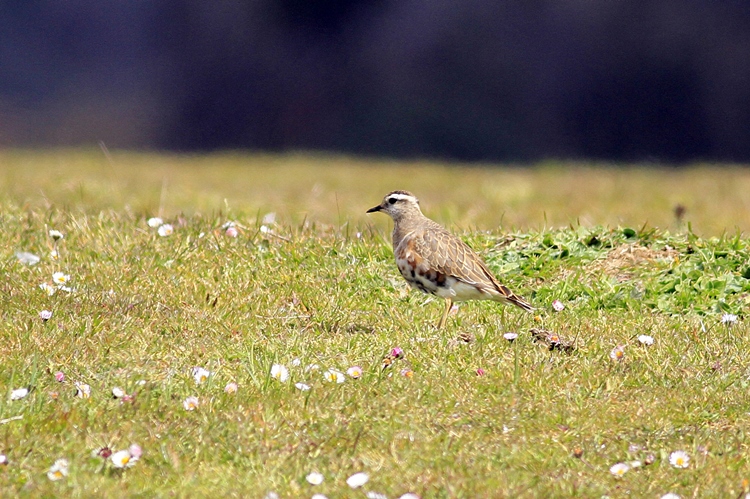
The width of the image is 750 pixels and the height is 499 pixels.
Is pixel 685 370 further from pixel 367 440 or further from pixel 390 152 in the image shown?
pixel 390 152

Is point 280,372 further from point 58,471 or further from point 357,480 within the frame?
point 58,471

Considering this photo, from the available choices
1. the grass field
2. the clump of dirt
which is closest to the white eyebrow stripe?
the grass field

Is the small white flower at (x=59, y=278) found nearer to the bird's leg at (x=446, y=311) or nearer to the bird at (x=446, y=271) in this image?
the bird at (x=446, y=271)

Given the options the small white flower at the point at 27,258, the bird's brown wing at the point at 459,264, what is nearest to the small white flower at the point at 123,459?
the bird's brown wing at the point at 459,264

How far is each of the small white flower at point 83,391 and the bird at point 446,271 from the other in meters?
2.14

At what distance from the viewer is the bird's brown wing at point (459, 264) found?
6.55m

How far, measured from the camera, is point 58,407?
516 centimetres

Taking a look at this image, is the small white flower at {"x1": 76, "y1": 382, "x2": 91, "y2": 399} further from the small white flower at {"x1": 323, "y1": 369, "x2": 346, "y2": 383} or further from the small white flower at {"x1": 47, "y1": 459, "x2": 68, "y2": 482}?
the small white flower at {"x1": 323, "y1": 369, "x2": 346, "y2": 383}

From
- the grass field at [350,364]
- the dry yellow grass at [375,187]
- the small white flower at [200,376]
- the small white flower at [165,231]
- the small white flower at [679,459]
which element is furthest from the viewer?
the dry yellow grass at [375,187]

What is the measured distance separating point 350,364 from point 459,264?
1.10 meters

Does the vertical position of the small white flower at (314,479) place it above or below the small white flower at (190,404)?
above

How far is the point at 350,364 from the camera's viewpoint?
591 centimetres

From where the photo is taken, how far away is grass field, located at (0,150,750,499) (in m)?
4.73

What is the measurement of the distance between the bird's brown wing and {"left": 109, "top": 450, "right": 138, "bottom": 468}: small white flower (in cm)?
251
